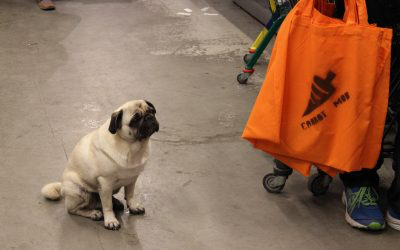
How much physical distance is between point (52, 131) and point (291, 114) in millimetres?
1415

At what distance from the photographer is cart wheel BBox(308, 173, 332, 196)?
8.34 feet

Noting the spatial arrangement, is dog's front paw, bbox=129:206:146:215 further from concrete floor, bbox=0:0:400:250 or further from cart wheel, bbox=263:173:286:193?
cart wheel, bbox=263:173:286:193

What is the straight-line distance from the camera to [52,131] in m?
3.07

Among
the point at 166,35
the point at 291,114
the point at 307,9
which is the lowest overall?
the point at 166,35

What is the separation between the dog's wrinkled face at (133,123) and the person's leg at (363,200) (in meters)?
0.90

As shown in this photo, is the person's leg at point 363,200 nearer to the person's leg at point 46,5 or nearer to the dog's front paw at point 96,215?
the dog's front paw at point 96,215

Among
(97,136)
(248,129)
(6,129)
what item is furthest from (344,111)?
(6,129)

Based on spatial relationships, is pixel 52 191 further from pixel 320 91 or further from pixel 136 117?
pixel 320 91

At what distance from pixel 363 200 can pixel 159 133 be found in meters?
1.18

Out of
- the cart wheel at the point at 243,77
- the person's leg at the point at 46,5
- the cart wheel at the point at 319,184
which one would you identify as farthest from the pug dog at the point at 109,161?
the person's leg at the point at 46,5

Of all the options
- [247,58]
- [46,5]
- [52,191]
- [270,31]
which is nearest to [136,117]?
[52,191]

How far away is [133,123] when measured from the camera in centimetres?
215

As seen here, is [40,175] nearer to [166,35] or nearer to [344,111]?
[344,111]

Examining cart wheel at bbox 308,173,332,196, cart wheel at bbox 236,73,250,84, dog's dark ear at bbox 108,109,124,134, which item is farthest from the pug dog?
cart wheel at bbox 236,73,250,84
